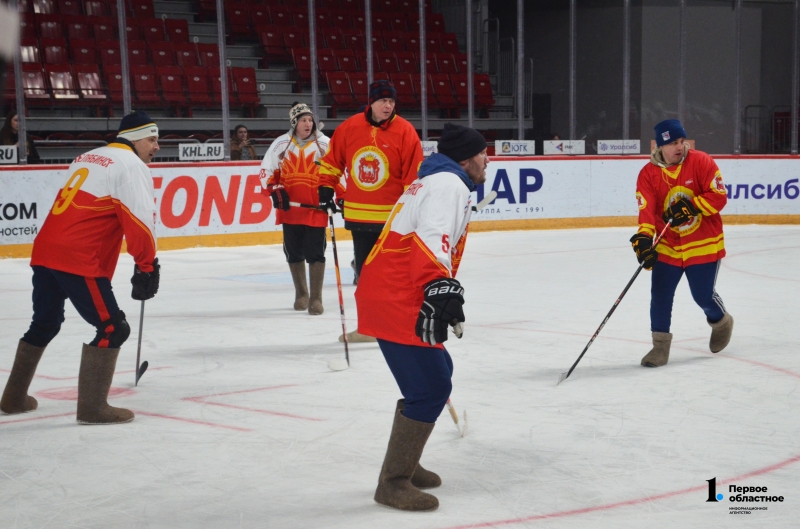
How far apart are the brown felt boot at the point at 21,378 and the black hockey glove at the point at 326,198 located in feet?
7.25

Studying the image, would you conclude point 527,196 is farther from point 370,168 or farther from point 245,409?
point 245,409

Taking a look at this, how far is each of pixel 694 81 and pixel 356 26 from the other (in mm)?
6354

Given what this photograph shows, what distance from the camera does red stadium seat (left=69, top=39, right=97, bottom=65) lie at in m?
13.8

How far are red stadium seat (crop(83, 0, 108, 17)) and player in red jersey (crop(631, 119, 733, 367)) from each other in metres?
11.9

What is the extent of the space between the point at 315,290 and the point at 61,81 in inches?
309

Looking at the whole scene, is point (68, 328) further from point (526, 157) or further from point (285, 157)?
point (526, 157)

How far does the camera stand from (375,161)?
227 inches

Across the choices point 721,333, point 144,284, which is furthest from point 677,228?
point 144,284

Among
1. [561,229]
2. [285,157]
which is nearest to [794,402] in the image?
[285,157]

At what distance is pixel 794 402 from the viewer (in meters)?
4.31

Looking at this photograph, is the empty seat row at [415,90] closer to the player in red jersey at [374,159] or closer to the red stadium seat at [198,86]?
the red stadium seat at [198,86]

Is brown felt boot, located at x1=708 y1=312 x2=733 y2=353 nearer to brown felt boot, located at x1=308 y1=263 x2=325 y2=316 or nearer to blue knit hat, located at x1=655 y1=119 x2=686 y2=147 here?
blue knit hat, located at x1=655 y1=119 x2=686 y2=147

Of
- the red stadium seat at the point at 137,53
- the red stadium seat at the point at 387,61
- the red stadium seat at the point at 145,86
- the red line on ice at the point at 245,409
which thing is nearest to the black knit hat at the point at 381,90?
the red line on ice at the point at 245,409

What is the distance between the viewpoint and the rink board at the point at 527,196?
11117 mm
